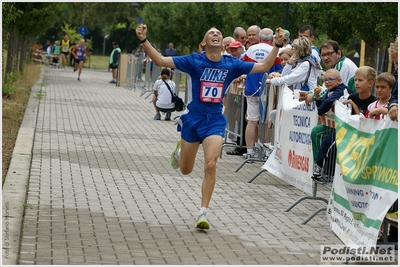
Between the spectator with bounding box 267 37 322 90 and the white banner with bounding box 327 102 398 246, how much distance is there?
9.80 feet

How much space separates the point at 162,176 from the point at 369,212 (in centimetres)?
507

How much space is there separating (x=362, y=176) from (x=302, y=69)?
4.26 m

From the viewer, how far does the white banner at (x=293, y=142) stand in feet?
31.7

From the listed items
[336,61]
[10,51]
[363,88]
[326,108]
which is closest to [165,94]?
[10,51]

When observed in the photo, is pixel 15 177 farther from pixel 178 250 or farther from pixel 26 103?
pixel 26 103

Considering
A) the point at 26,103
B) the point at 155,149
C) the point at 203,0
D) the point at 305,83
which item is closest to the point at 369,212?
the point at 305,83

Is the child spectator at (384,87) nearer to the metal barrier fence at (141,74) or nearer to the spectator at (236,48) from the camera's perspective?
the spectator at (236,48)

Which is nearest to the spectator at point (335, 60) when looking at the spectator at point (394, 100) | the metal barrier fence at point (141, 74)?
the spectator at point (394, 100)

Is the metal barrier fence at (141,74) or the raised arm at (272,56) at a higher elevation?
the raised arm at (272,56)

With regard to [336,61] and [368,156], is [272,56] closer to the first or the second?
[336,61]

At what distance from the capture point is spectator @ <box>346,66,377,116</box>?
8547mm

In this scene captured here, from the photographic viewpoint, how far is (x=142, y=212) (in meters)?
9.21

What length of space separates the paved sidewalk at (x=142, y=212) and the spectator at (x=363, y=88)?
1.20m

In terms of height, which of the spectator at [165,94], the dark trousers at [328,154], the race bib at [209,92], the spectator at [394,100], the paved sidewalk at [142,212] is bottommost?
the paved sidewalk at [142,212]
